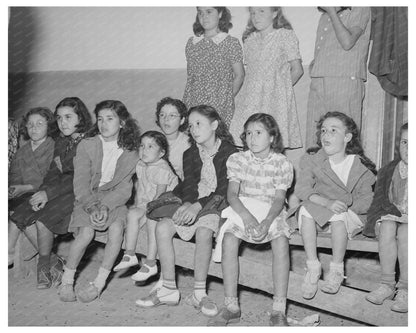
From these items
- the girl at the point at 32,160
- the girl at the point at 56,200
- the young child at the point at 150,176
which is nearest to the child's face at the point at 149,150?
the young child at the point at 150,176

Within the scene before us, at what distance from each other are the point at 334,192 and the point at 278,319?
0.78 m

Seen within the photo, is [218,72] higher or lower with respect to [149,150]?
higher

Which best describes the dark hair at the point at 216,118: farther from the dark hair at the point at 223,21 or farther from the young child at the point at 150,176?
the dark hair at the point at 223,21

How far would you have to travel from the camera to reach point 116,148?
372cm

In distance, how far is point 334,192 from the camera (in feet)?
11.0

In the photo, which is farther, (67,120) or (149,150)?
(67,120)

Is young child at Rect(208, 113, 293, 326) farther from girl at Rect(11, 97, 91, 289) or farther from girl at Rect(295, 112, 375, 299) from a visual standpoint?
girl at Rect(11, 97, 91, 289)

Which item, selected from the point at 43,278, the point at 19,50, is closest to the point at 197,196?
the point at 43,278

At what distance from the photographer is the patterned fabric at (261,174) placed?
3295 millimetres

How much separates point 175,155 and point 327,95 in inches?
40.2

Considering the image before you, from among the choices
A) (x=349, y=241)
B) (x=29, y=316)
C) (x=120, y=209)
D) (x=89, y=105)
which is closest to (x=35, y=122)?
(x=89, y=105)

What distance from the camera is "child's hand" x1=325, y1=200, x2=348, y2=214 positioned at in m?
3.19

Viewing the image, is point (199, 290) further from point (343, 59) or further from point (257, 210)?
point (343, 59)
